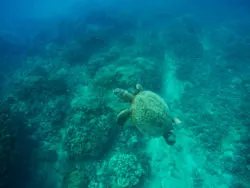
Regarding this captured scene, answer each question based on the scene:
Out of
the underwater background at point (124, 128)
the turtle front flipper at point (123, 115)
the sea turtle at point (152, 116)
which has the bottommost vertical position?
the underwater background at point (124, 128)

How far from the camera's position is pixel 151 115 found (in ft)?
14.2

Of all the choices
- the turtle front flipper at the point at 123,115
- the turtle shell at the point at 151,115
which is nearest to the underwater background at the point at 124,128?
the turtle front flipper at the point at 123,115

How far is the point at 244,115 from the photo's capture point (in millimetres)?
8414

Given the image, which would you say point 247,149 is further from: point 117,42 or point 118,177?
point 117,42

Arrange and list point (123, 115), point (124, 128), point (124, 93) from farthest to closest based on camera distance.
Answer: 1. point (124, 128)
2. point (123, 115)
3. point (124, 93)

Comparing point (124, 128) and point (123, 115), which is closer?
point (123, 115)

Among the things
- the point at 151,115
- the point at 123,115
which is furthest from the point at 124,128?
the point at 151,115

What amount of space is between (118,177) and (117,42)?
13.1 meters

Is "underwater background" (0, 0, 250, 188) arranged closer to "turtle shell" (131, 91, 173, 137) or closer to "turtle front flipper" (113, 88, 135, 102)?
"turtle front flipper" (113, 88, 135, 102)

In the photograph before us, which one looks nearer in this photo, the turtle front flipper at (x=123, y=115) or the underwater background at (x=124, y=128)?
the turtle front flipper at (x=123, y=115)

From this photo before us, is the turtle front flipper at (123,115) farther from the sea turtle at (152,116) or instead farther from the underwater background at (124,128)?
the underwater background at (124,128)

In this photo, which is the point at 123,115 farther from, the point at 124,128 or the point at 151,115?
the point at 124,128

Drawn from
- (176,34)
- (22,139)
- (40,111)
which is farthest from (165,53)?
(22,139)

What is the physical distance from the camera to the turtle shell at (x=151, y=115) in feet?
14.3
